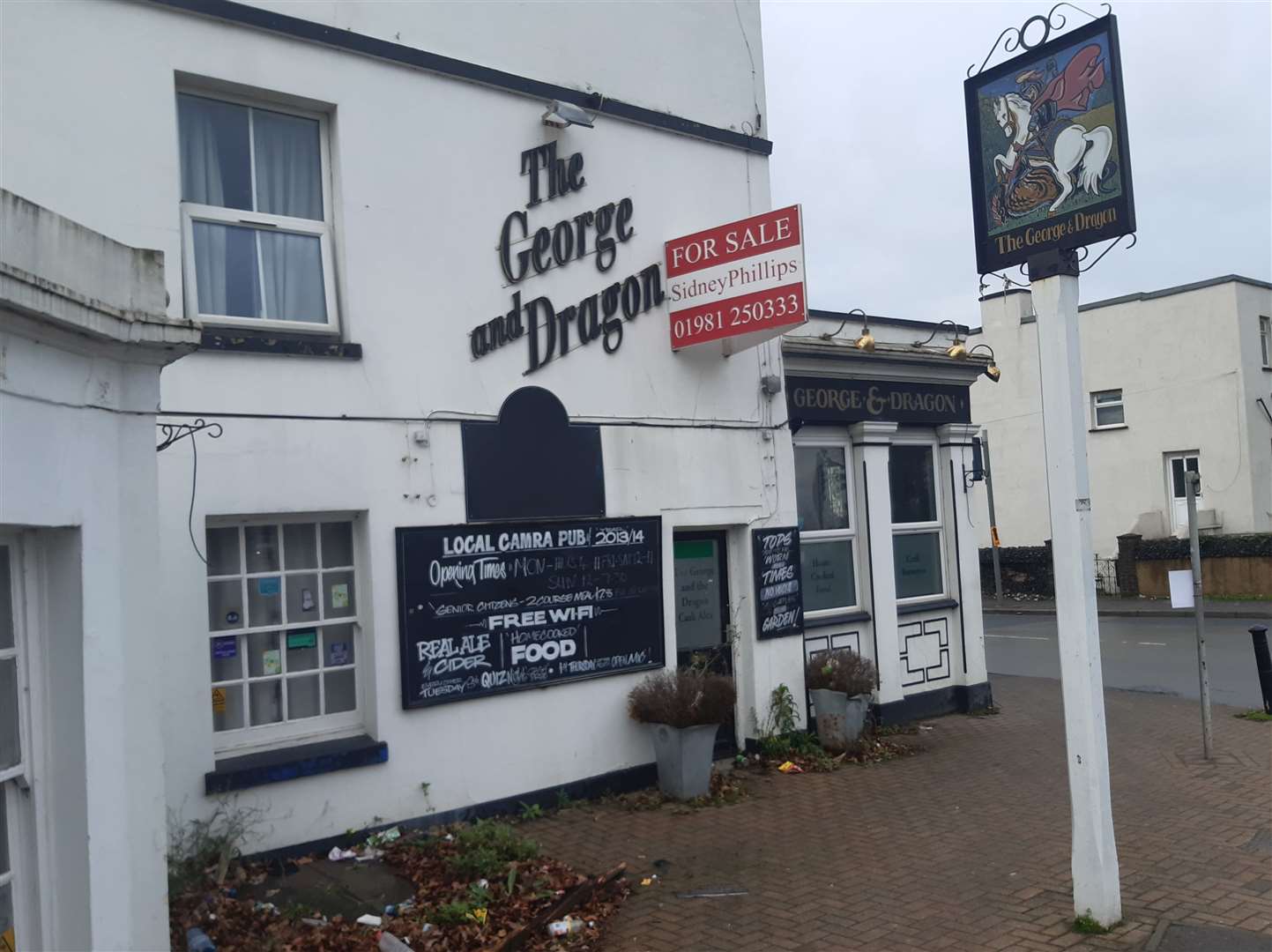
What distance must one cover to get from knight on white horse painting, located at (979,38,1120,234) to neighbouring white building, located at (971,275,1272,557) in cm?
2077

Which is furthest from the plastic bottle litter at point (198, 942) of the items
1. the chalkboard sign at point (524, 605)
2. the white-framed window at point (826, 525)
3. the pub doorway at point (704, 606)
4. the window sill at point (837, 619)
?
the white-framed window at point (826, 525)

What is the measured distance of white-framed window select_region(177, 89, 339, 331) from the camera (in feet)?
24.4

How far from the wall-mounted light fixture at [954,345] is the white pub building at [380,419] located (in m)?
1.63

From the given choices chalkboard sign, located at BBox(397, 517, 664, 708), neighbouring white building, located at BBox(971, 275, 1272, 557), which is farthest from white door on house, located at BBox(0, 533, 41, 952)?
neighbouring white building, located at BBox(971, 275, 1272, 557)

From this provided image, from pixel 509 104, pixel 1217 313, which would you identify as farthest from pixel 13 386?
pixel 1217 313

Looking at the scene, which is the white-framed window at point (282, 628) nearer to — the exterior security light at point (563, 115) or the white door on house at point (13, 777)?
the white door on house at point (13, 777)

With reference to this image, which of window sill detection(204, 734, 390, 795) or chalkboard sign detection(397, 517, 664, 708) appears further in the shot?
chalkboard sign detection(397, 517, 664, 708)

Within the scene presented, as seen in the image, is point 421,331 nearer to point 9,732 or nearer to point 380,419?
point 380,419

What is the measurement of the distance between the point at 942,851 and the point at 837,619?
404cm

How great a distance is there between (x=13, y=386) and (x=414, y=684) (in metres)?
4.65

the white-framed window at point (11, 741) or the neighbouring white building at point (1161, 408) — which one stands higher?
the neighbouring white building at point (1161, 408)

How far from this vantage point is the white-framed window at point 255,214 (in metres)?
7.43

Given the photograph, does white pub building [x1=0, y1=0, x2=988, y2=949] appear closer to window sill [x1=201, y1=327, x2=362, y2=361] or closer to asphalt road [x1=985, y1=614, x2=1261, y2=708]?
window sill [x1=201, y1=327, x2=362, y2=361]

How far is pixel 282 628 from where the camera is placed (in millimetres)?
7547
